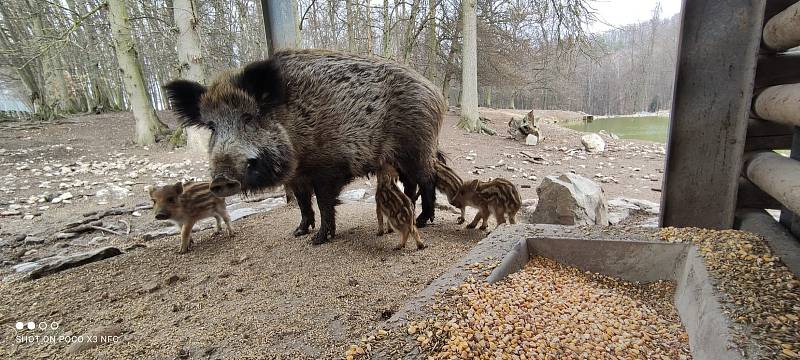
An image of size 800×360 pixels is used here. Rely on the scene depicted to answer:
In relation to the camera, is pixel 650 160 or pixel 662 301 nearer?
pixel 662 301

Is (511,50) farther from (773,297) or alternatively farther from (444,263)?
(773,297)

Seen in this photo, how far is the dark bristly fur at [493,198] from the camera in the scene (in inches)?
158

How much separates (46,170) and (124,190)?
316 cm

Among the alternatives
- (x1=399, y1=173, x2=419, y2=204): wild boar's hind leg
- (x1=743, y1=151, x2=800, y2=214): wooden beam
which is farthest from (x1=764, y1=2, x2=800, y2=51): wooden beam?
(x1=399, y1=173, x2=419, y2=204): wild boar's hind leg

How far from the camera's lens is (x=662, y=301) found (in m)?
1.98

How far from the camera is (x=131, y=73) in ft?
33.3

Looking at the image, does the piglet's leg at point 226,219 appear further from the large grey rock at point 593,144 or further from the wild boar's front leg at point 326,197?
the large grey rock at point 593,144

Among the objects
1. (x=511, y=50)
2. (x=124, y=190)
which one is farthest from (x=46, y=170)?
(x=511, y=50)

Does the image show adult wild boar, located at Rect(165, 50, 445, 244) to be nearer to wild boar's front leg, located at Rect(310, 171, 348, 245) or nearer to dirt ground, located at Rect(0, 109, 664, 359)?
wild boar's front leg, located at Rect(310, 171, 348, 245)

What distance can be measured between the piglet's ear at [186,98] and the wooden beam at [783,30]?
4.21 metres

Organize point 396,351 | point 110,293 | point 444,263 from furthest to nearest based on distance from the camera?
point 444,263 < point 110,293 < point 396,351

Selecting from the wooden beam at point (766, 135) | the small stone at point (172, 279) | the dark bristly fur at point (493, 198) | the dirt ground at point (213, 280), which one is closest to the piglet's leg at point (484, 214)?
the dark bristly fur at point (493, 198)

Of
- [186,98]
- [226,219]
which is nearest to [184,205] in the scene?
[226,219]

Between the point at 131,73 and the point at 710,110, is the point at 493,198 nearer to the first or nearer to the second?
the point at 710,110
